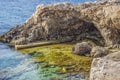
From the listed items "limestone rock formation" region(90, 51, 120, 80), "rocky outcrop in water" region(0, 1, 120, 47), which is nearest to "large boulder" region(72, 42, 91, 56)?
"rocky outcrop in water" region(0, 1, 120, 47)

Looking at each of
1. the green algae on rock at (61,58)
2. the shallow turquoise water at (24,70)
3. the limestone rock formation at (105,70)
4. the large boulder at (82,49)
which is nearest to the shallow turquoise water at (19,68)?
the shallow turquoise water at (24,70)

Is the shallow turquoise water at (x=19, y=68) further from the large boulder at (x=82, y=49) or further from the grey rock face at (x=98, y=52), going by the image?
the grey rock face at (x=98, y=52)

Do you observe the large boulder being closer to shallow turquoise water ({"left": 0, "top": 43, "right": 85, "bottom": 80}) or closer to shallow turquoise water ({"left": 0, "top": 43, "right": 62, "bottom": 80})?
shallow turquoise water ({"left": 0, "top": 43, "right": 85, "bottom": 80})

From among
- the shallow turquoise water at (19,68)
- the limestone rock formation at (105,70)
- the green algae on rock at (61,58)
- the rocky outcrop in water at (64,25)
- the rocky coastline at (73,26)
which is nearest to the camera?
the limestone rock formation at (105,70)

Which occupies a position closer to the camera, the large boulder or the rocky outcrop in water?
the large boulder

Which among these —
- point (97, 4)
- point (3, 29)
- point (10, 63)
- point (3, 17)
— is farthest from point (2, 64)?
point (3, 17)

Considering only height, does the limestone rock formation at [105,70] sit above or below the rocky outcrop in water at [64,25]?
below

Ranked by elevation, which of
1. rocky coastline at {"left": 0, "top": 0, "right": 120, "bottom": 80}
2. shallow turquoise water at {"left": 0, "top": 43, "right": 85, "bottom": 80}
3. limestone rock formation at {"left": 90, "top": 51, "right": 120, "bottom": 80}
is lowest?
shallow turquoise water at {"left": 0, "top": 43, "right": 85, "bottom": 80}

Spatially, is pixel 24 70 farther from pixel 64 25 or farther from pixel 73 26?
pixel 73 26

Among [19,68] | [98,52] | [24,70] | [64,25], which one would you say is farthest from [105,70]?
[64,25]

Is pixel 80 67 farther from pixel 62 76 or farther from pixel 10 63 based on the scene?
pixel 10 63

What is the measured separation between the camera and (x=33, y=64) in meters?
32.9

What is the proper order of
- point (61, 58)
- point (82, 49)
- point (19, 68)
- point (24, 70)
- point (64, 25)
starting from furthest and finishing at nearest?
point (64, 25), point (82, 49), point (61, 58), point (19, 68), point (24, 70)

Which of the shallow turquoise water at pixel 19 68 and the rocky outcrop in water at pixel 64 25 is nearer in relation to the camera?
the shallow turquoise water at pixel 19 68
